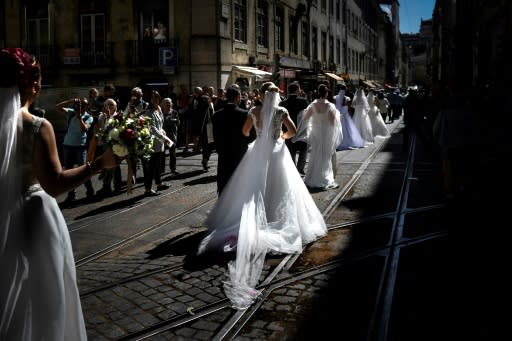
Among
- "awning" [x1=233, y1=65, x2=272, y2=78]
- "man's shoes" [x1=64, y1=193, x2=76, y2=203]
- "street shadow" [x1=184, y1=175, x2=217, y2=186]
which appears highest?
"awning" [x1=233, y1=65, x2=272, y2=78]

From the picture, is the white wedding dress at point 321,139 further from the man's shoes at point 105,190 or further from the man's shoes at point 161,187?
the man's shoes at point 105,190

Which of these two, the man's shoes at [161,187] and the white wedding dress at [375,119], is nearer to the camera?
the man's shoes at [161,187]

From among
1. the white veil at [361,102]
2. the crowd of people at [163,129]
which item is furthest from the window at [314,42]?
the crowd of people at [163,129]

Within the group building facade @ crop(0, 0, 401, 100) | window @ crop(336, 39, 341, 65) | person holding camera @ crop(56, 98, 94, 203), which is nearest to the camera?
person holding camera @ crop(56, 98, 94, 203)

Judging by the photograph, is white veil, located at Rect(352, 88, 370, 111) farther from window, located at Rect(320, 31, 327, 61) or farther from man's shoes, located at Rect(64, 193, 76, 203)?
window, located at Rect(320, 31, 327, 61)

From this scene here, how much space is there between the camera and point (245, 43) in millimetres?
25281

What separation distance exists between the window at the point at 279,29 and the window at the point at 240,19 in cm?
433

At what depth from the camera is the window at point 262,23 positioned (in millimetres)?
26969

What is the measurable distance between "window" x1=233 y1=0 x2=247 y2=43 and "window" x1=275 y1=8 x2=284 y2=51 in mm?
4325

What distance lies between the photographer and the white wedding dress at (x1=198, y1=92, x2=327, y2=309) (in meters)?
5.54

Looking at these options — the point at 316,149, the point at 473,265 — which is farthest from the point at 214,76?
the point at 473,265

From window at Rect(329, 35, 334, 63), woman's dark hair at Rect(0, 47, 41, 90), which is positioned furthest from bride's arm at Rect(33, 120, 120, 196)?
window at Rect(329, 35, 334, 63)

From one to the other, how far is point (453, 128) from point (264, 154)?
381 centimetres

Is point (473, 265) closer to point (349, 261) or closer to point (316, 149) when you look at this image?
point (349, 261)
